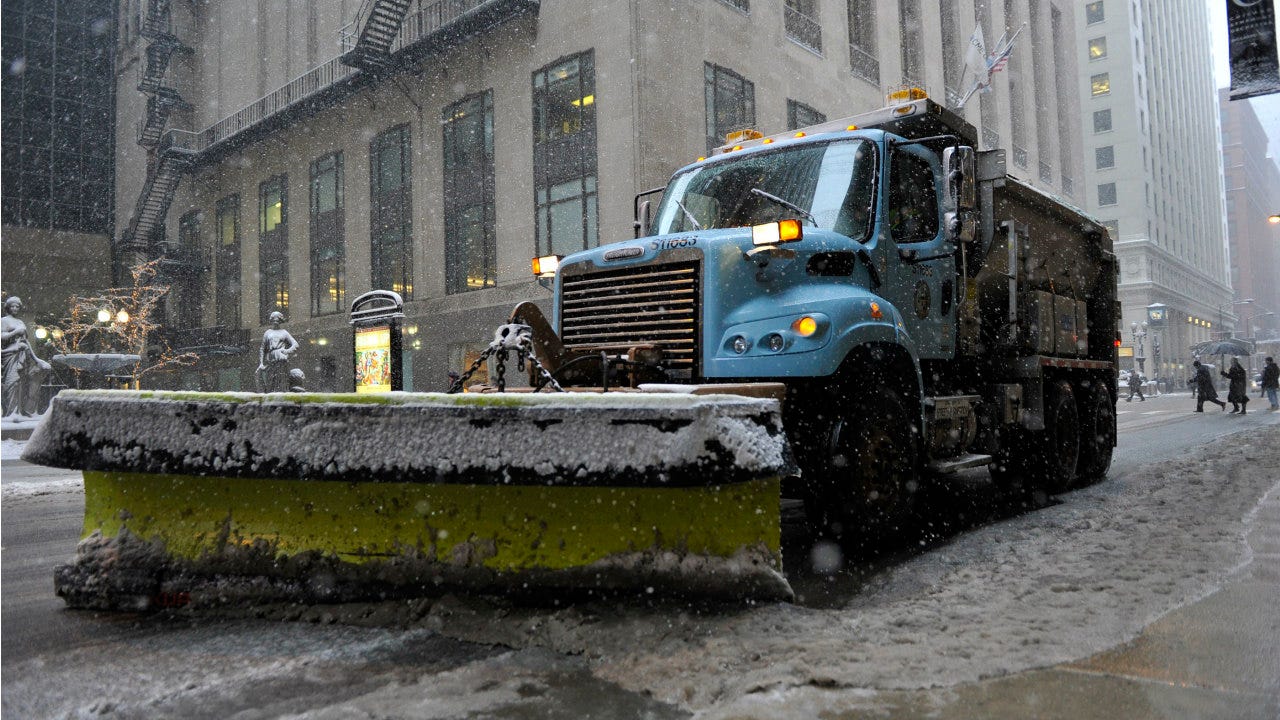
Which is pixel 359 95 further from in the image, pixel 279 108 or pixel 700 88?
pixel 700 88

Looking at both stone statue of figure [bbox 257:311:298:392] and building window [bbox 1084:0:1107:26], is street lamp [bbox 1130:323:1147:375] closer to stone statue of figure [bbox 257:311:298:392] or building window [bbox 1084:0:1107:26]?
building window [bbox 1084:0:1107:26]

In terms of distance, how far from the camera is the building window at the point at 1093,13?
73.0m

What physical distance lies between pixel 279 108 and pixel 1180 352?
78.0m

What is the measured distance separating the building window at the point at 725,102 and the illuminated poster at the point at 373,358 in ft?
42.2

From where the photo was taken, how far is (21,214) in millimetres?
42531

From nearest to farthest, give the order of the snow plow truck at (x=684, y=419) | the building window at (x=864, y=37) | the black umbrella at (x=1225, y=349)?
1. the snow plow truck at (x=684, y=419)
2. the building window at (x=864, y=37)
3. the black umbrella at (x=1225, y=349)

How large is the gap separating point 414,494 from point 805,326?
2385 mm

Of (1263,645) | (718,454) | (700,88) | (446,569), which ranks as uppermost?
(700,88)

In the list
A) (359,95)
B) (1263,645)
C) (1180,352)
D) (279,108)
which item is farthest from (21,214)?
(1180,352)

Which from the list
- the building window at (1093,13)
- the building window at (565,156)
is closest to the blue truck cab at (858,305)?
the building window at (565,156)

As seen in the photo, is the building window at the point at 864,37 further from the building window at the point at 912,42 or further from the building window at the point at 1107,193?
the building window at the point at 1107,193

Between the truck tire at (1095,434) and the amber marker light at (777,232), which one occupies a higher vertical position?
the amber marker light at (777,232)

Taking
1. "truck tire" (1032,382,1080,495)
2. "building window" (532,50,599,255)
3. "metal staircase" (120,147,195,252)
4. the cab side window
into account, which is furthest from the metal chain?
"metal staircase" (120,147,195,252)

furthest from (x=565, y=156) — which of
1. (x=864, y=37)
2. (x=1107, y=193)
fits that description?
(x=1107, y=193)
